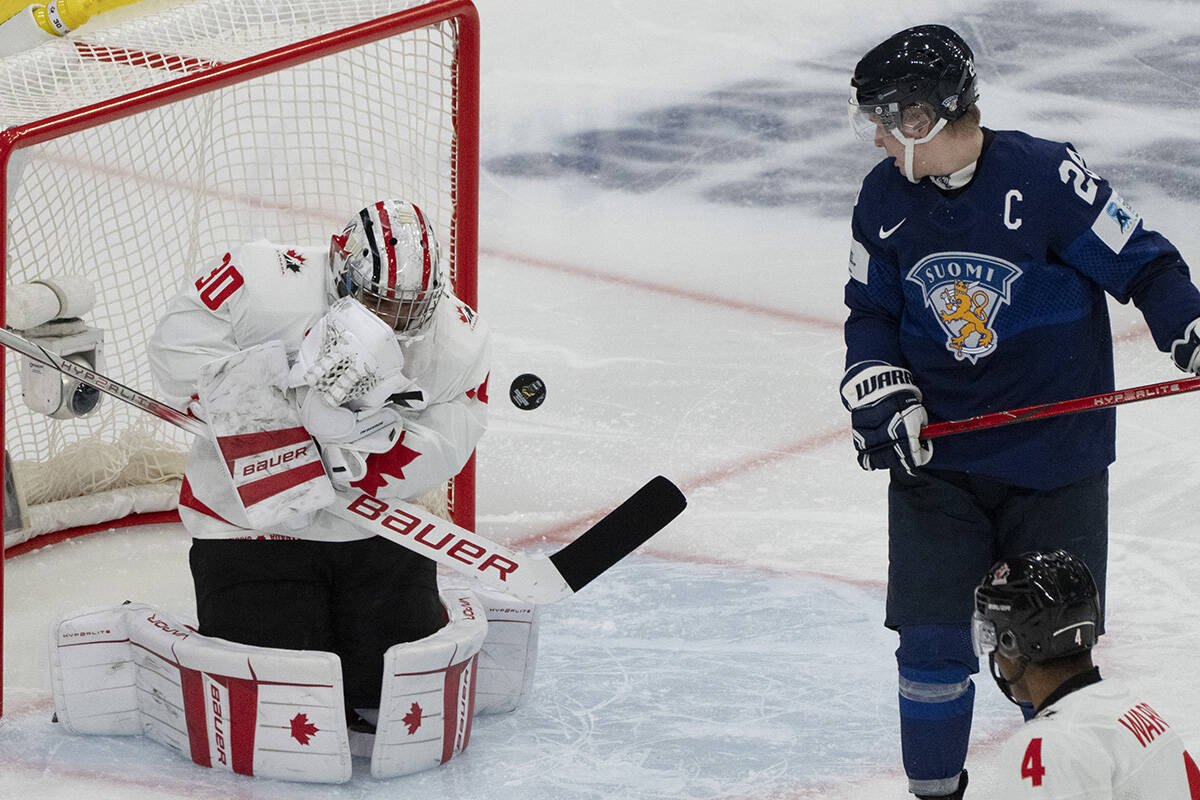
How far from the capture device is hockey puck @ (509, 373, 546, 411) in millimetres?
2736

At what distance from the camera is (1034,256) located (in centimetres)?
241

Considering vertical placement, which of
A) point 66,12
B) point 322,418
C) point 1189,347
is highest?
point 66,12

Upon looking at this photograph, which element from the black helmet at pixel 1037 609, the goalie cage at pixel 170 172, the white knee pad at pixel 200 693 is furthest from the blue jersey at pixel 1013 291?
the goalie cage at pixel 170 172

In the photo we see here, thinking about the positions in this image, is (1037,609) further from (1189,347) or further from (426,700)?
(426,700)

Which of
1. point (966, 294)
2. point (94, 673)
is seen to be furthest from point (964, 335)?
point (94, 673)

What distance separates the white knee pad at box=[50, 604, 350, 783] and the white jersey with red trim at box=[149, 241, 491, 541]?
0.20 meters

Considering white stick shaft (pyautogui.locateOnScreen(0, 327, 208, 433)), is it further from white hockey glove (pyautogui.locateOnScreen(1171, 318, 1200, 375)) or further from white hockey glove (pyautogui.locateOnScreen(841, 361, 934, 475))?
white hockey glove (pyautogui.locateOnScreen(1171, 318, 1200, 375))

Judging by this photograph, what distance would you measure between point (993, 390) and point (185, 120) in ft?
6.53

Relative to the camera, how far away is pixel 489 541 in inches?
107

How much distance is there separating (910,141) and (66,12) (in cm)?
175

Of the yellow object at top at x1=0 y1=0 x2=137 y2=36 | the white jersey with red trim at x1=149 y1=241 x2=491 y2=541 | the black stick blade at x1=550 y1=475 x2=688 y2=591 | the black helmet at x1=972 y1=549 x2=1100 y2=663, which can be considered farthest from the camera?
the yellow object at top at x1=0 y1=0 x2=137 y2=36

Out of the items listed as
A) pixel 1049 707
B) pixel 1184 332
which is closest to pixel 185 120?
pixel 1184 332

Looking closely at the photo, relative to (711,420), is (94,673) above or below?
above

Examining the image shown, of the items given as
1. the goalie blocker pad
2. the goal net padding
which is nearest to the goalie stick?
the goalie blocker pad
